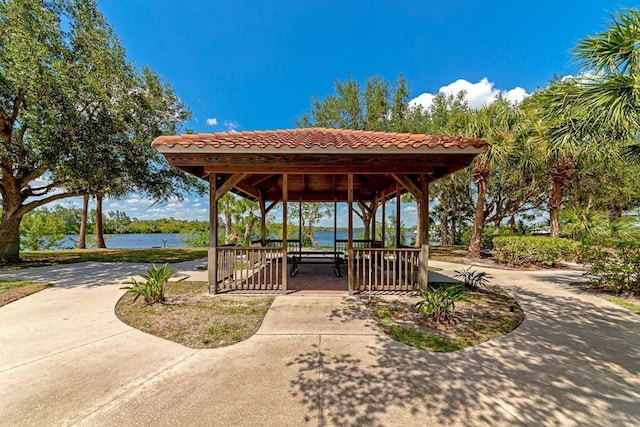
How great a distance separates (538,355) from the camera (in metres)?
3.39

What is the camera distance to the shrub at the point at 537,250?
966 cm

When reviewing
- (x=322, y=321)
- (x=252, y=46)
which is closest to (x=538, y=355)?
(x=322, y=321)

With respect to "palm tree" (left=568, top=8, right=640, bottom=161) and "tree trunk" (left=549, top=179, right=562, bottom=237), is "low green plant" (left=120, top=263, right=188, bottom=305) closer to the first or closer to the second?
"palm tree" (left=568, top=8, right=640, bottom=161)

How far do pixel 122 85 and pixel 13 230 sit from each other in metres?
6.64

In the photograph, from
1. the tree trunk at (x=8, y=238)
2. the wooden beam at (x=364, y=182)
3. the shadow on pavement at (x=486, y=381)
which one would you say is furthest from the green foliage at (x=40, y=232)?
the shadow on pavement at (x=486, y=381)

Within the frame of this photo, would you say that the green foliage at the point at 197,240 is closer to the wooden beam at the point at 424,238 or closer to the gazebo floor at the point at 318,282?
the gazebo floor at the point at 318,282

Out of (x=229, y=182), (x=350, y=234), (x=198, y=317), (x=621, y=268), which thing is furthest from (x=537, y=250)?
(x=198, y=317)

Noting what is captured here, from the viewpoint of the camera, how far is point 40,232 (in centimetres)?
1772

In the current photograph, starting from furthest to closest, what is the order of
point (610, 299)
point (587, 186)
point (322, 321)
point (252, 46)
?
point (587, 186)
point (252, 46)
point (610, 299)
point (322, 321)

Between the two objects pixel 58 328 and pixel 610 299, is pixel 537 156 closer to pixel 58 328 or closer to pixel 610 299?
pixel 610 299

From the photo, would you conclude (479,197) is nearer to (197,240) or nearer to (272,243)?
Answer: (272,243)

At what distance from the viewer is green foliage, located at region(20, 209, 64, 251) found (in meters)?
17.5

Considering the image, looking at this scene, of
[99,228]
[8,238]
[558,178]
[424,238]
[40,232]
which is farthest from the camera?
[40,232]

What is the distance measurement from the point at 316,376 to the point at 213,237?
3.97 metres
